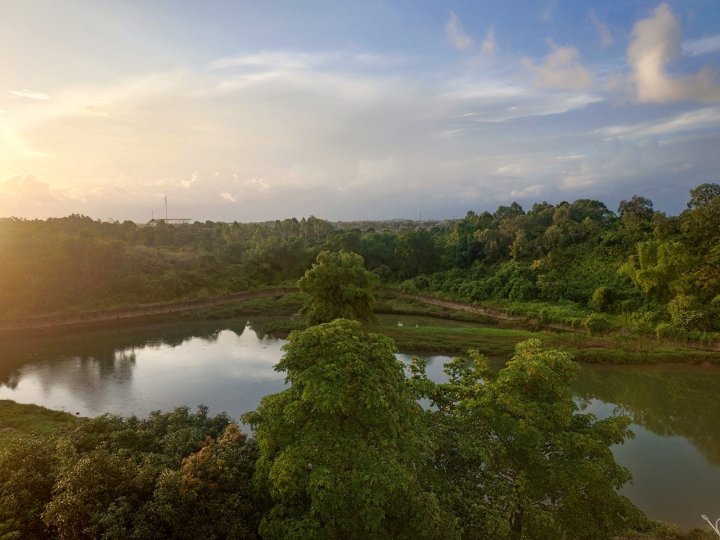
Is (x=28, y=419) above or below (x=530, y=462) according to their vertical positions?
below

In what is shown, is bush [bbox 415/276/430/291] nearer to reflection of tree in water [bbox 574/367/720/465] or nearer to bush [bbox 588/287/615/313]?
bush [bbox 588/287/615/313]

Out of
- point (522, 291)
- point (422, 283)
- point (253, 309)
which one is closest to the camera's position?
point (522, 291)

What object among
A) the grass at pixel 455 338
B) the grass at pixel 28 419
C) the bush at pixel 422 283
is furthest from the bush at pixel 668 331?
the grass at pixel 28 419

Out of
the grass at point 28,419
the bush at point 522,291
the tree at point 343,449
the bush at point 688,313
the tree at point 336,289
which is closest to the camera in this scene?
the tree at point 343,449

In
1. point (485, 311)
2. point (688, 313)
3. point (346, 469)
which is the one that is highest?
point (346, 469)

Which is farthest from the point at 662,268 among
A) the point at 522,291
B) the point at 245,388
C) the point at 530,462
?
the point at 245,388

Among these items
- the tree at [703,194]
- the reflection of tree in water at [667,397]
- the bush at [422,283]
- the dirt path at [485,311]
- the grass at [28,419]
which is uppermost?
the tree at [703,194]

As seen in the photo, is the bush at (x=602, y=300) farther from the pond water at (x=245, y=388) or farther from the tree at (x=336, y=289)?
the tree at (x=336, y=289)

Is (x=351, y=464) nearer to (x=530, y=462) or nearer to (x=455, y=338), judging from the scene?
(x=530, y=462)

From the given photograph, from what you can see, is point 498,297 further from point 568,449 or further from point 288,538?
point 288,538
